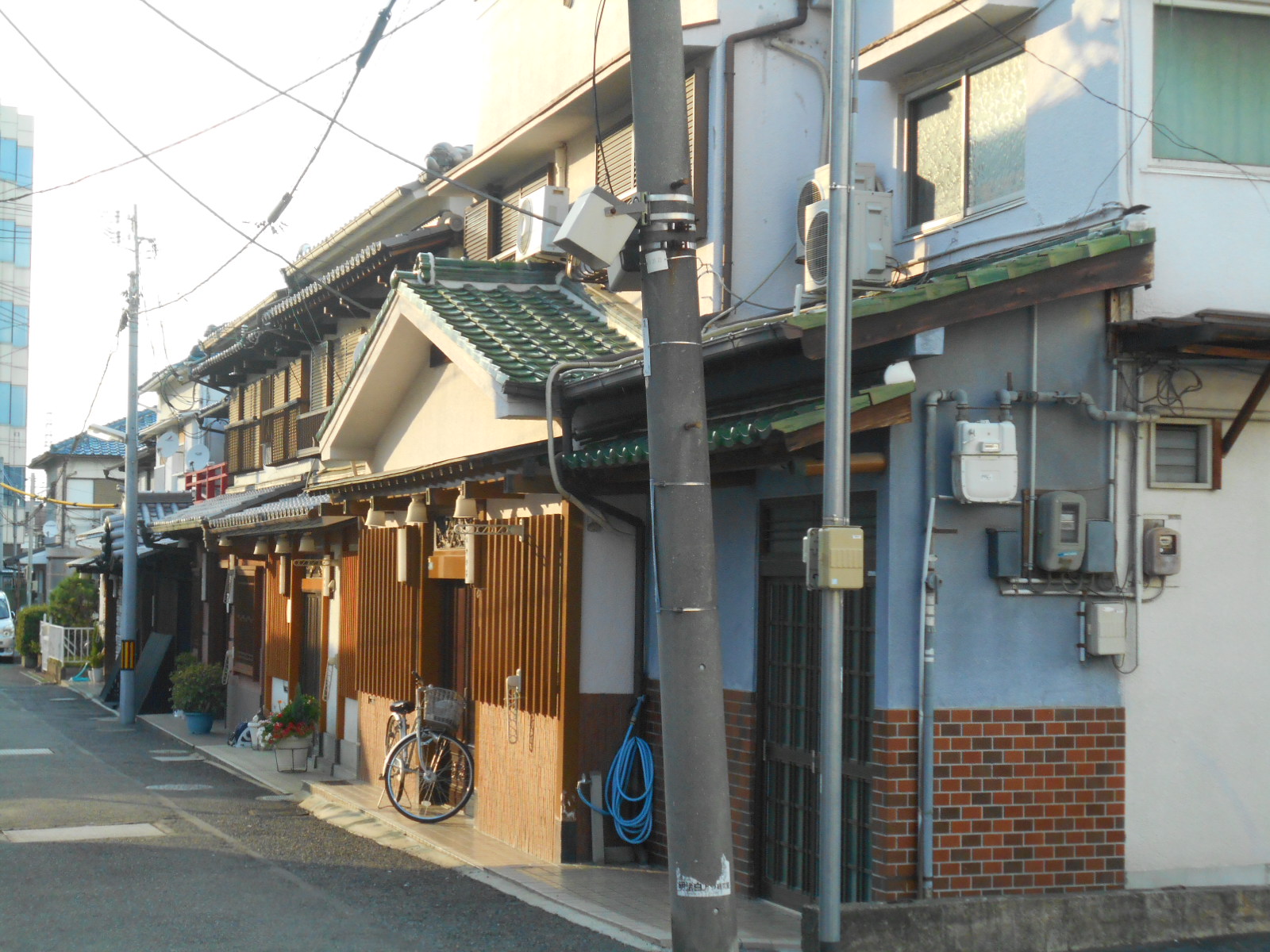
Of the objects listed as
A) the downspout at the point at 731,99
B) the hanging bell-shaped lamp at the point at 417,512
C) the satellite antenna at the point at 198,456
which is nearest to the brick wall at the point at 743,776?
the downspout at the point at 731,99

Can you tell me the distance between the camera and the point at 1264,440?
332 inches

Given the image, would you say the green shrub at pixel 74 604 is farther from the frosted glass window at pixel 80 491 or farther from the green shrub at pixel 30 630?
the frosted glass window at pixel 80 491

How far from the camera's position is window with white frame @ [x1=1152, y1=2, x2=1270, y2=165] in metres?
8.64

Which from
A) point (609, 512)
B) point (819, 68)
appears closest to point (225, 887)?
point (609, 512)

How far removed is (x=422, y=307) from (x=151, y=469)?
106 feet

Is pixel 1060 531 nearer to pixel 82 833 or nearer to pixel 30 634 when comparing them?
pixel 82 833

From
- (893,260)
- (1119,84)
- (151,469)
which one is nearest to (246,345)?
(893,260)

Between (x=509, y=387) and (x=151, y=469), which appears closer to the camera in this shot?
(x=509, y=387)

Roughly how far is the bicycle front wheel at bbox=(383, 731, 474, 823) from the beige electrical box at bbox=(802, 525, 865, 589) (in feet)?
22.6

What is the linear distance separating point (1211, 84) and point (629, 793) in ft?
21.7

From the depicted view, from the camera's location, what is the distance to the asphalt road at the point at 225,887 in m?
8.30

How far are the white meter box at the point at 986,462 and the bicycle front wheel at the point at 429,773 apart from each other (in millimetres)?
6633

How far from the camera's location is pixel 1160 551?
8133 mm

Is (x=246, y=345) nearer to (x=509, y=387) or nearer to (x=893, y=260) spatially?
(x=509, y=387)
